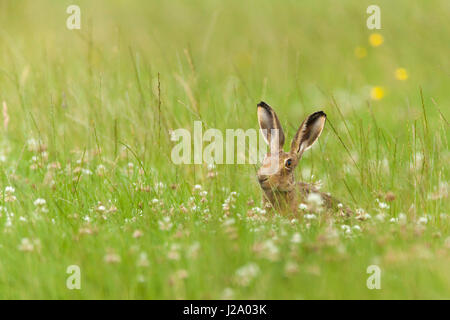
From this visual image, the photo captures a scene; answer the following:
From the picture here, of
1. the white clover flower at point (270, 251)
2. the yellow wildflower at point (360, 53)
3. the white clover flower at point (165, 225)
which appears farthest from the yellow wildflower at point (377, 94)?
the white clover flower at point (270, 251)

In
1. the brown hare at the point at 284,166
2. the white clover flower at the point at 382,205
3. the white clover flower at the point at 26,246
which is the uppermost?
the brown hare at the point at 284,166

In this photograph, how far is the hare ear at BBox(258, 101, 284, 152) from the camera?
6.02 metres

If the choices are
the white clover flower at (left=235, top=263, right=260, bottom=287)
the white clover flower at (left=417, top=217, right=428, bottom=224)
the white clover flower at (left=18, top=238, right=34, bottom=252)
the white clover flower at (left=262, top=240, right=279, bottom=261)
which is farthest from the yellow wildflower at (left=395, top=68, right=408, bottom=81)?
the white clover flower at (left=18, top=238, right=34, bottom=252)

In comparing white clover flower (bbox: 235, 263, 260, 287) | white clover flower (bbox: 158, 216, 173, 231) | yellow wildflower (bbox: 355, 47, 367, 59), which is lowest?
white clover flower (bbox: 235, 263, 260, 287)

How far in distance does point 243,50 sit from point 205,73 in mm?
1874

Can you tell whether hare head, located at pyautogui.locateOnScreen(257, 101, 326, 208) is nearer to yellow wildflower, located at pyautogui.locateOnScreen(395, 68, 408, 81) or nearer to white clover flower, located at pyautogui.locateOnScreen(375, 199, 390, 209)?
white clover flower, located at pyautogui.locateOnScreen(375, 199, 390, 209)

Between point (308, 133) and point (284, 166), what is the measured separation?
465 mm

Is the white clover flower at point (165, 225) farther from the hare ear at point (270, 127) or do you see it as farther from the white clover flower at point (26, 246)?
the hare ear at point (270, 127)

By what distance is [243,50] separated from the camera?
11.9m

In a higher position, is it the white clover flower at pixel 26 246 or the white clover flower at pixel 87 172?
the white clover flower at pixel 87 172

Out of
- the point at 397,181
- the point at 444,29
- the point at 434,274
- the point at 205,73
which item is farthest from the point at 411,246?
the point at 444,29

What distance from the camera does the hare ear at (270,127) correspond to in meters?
6.02

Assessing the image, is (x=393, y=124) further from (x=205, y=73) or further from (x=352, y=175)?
(x=205, y=73)

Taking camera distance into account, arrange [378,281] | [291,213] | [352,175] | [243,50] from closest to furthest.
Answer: [378,281], [291,213], [352,175], [243,50]
